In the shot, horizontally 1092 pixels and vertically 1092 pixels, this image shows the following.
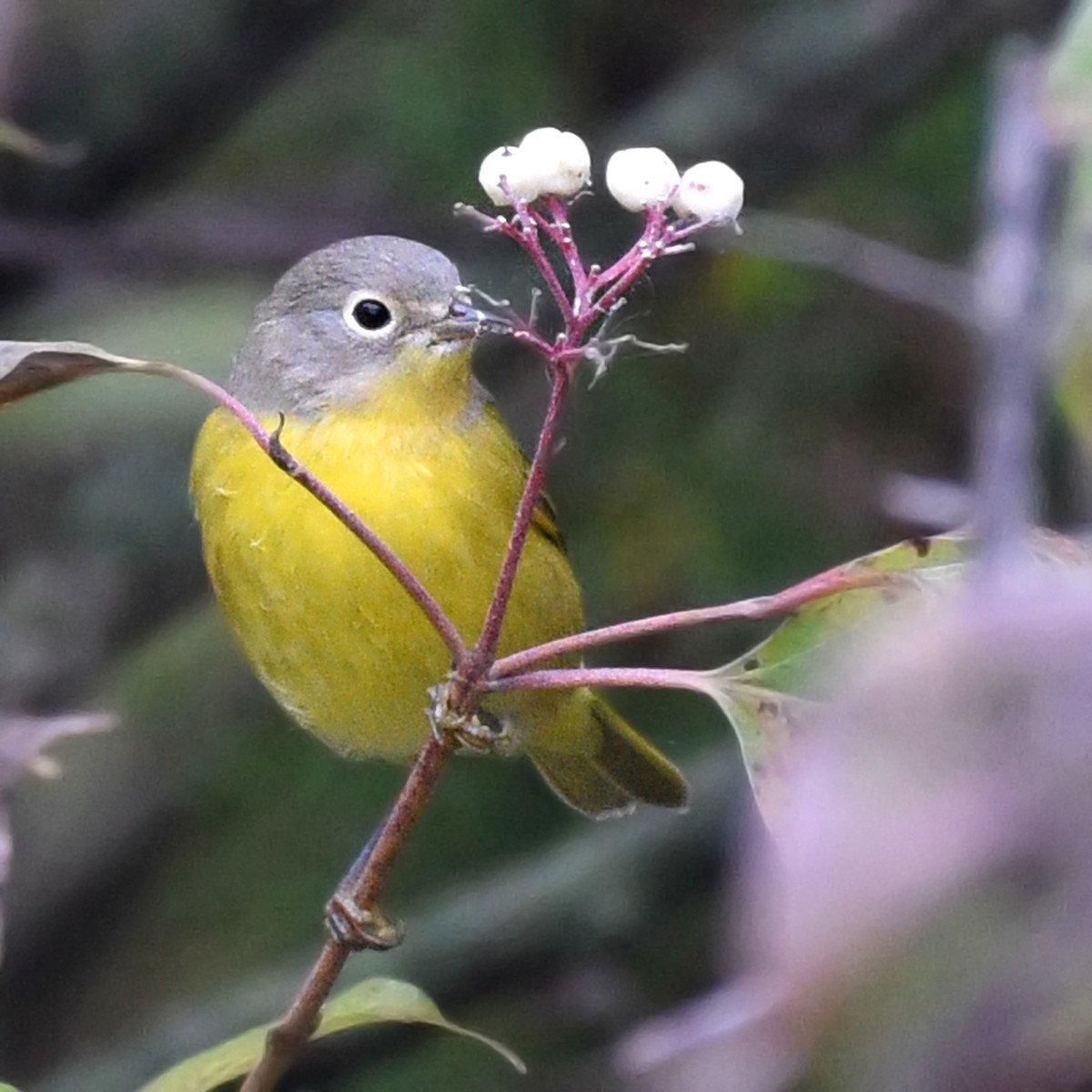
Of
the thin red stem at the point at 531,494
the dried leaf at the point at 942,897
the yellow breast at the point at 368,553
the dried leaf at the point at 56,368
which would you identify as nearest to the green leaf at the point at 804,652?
the thin red stem at the point at 531,494

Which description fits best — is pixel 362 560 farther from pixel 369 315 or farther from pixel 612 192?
pixel 612 192

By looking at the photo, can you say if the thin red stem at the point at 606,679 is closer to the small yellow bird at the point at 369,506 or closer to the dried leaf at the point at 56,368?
the dried leaf at the point at 56,368

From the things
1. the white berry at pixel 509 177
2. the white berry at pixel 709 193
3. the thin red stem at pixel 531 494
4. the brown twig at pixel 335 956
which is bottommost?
the brown twig at pixel 335 956

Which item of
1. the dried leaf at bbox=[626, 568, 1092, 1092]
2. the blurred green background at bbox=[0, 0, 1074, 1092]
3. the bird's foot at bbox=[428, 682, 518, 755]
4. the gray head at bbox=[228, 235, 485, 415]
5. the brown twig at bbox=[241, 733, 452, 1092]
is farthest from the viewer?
the blurred green background at bbox=[0, 0, 1074, 1092]

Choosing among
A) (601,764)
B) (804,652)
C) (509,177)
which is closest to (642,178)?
(509,177)

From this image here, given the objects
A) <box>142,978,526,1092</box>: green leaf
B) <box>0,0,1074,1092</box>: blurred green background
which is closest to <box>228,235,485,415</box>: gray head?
<box>0,0,1074,1092</box>: blurred green background

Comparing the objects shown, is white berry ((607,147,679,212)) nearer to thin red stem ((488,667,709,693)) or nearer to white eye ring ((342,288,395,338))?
thin red stem ((488,667,709,693))

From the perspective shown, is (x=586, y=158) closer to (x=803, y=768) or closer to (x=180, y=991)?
(x=803, y=768)
